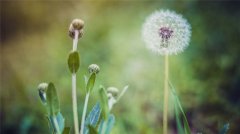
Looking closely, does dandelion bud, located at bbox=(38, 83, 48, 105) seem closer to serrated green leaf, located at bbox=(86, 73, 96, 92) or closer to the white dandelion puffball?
serrated green leaf, located at bbox=(86, 73, 96, 92)

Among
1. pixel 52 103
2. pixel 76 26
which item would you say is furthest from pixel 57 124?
pixel 76 26

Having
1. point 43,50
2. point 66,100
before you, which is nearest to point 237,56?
point 66,100

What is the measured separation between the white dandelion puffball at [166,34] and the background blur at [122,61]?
0.49 m

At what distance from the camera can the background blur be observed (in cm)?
138

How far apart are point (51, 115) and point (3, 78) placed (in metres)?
1.00

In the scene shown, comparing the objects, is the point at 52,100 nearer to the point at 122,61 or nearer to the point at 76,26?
the point at 76,26

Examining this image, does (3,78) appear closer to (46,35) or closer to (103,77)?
(46,35)

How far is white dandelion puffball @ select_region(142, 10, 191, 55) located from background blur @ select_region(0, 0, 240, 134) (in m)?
0.49

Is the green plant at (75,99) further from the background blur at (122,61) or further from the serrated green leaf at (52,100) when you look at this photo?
the background blur at (122,61)

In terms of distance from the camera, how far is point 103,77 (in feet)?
5.07

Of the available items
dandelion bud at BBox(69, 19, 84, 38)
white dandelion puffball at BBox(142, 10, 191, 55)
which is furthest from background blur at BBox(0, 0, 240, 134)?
dandelion bud at BBox(69, 19, 84, 38)

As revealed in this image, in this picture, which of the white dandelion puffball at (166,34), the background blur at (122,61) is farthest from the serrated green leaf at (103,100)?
the background blur at (122,61)

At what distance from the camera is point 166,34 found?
0.77 metres

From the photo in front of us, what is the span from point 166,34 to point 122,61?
0.83 m
